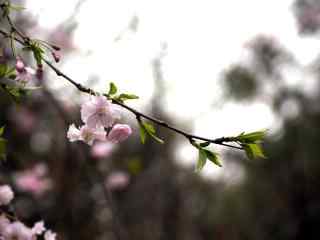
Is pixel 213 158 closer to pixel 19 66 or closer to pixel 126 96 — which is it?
pixel 126 96

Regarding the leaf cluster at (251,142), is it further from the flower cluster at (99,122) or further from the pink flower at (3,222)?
the pink flower at (3,222)

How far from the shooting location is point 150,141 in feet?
16.2

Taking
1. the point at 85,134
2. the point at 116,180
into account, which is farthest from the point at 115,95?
the point at 116,180

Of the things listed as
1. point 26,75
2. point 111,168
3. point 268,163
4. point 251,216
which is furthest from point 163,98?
point 26,75

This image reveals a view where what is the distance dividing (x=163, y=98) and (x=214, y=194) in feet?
8.53

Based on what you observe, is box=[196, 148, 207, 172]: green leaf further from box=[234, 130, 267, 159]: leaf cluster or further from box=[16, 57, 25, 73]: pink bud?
box=[16, 57, 25, 73]: pink bud

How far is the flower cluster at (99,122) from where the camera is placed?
100cm

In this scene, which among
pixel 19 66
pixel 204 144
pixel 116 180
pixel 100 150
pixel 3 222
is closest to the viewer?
pixel 204 144

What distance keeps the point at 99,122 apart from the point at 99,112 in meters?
0.03

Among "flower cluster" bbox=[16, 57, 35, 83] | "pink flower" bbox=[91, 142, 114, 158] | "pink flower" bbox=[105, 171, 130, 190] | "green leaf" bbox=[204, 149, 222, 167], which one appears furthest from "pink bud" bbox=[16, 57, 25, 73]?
"pink flower" bbox=[105, 171, 130, 190]

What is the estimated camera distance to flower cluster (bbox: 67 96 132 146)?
1001 mm

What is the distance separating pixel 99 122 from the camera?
3.41 feet

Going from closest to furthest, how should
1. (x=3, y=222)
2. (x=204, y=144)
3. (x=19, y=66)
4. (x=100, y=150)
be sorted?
1. (x=204, y=144)
2. (x=19, y=66)
3. (x=3, y=222)
4. (x=100, y=150)

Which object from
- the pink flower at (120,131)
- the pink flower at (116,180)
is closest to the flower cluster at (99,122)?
the pink flower at (120,131)
